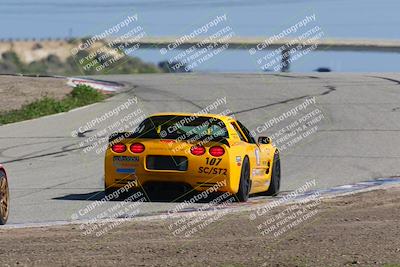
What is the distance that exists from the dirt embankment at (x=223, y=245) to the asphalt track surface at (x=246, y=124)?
1.92 meters

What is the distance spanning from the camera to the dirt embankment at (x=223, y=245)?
907 cm

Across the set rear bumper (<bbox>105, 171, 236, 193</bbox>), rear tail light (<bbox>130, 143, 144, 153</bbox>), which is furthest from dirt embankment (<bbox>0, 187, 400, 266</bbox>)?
rear tail light (<bbox>130, 143, 144, 153</bbox>)

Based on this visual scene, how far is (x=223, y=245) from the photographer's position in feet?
32.9

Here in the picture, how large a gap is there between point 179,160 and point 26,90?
21.4 m

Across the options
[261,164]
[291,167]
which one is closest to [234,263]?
[261,164]

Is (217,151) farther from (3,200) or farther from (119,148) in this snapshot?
(3,200)

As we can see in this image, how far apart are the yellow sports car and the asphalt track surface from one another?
0.38 metres

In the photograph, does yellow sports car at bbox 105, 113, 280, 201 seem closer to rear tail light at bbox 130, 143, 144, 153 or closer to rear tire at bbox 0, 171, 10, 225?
rear tail light at bbox 130, 143, 144, 153

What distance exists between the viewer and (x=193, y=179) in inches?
562

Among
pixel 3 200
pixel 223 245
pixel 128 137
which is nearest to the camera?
pixel 223 245

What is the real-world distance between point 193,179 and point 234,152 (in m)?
0.63

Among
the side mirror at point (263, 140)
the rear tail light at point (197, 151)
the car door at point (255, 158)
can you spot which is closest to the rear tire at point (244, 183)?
the car door at point (255, 158)

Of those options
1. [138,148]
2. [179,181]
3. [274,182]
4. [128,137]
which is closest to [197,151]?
[179,181]

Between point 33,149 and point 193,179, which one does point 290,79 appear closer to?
point 33,149
